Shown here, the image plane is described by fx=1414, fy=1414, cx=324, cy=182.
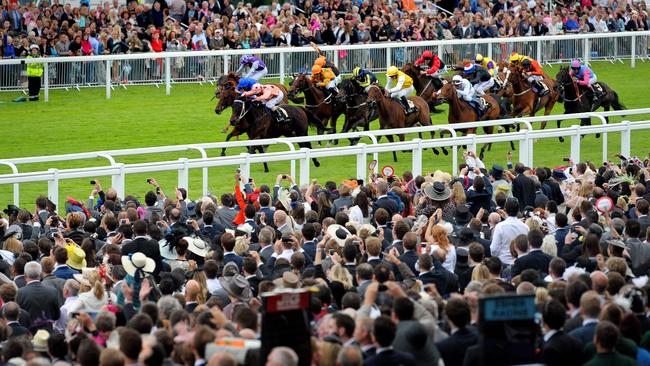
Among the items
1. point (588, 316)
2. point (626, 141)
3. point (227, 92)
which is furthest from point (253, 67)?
point (588, 316)

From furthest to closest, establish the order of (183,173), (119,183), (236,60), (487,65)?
(236,60) < (487,65) < (183,173) < (119,183)

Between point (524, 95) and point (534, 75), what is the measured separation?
1.21ft

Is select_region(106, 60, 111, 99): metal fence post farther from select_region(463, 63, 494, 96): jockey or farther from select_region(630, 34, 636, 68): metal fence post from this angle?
select_region(630, 34, 636, 68): metal fence post

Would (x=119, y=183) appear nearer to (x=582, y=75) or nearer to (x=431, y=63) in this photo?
(x=431, y=63)

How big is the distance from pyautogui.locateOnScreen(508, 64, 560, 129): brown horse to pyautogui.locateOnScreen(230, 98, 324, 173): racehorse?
4171mm

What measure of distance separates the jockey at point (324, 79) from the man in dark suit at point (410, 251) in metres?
11.3

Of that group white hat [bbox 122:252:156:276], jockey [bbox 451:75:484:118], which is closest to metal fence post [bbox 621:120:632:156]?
jockey [bbox 451:75:484:118]

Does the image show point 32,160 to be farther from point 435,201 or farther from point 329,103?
point 329,103

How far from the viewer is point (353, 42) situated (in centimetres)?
2778

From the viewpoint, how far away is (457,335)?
766cm

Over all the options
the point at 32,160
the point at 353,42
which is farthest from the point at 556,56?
the point at 32,160

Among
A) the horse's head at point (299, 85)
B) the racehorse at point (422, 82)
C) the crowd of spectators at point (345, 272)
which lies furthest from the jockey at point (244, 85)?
the crowd of spectators at point (345, 272)

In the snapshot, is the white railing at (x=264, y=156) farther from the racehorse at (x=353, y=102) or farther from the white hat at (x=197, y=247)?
the white hat at (x=197, y=247)

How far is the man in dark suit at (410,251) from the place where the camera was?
1030cm
